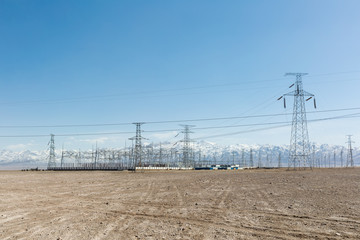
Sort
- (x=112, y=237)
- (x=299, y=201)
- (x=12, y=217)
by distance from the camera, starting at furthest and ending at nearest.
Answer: (x=299, y=201), (x=12, y=217), (x=112, y=237)

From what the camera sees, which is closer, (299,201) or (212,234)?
(212,234)

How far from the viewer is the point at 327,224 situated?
37.6 feet

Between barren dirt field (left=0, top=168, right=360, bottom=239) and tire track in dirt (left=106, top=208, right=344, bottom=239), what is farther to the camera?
barren dirt field (left=0, top=168, right=360, bottom=239)

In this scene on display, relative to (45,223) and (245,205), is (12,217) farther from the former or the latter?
(245,205)

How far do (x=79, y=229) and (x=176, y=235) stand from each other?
3.66 metres

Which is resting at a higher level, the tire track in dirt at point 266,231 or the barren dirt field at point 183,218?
the tire track in dirt at point 266,231

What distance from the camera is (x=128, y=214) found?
1380cm

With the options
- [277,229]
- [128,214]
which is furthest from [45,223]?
[277,229]

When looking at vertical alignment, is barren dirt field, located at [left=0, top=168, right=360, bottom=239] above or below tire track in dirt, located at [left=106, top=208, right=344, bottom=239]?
below

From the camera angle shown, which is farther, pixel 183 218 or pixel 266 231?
pixel 183 218

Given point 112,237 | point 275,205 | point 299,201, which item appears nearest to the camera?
point 112,237

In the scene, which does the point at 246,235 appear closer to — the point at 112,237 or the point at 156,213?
the point at 112,237

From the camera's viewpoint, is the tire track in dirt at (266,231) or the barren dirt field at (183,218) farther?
the barren dirt field at (183,218)

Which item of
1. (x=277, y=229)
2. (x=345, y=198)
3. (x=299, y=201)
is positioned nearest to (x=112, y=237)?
(x=277, y=229)
